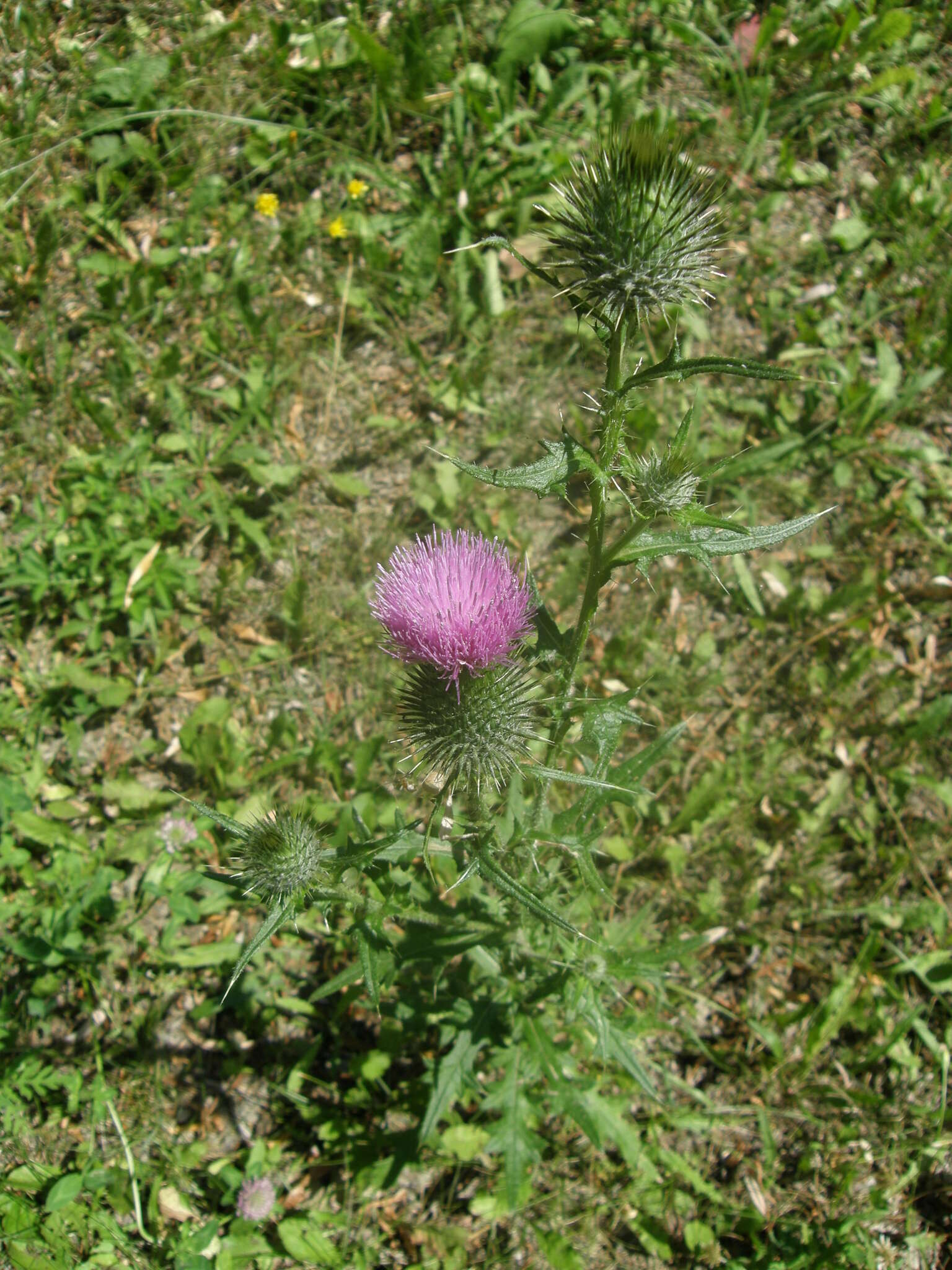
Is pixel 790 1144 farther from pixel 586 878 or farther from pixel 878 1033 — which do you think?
pixel 586 878

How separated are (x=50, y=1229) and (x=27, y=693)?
86.8 inches

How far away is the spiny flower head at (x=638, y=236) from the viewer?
2174 mm

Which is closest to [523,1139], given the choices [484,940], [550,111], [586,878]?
[484,940]

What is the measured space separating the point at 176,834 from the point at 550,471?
7.88 ft

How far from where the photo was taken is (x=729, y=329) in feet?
16.5

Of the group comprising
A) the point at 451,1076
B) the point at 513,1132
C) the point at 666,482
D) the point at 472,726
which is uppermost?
the point at 666,482

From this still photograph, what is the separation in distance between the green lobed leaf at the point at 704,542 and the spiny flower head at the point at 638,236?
1.81 ft

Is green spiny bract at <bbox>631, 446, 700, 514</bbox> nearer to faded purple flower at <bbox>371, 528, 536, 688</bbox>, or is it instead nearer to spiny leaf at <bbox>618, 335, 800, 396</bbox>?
spiny leaf at <bbox>618, 335, 800, 396</bbox>

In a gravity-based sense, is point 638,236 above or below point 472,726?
above

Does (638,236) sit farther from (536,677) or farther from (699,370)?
(536,677)

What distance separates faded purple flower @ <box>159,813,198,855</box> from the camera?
3.63 metres

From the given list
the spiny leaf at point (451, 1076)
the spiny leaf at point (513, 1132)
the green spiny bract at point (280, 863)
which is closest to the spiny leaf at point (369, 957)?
the green spiny bract at point (280, 863)

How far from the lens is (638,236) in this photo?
7.11 ft

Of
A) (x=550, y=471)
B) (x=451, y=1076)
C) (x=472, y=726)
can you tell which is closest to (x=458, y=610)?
(x=472, y=726)
